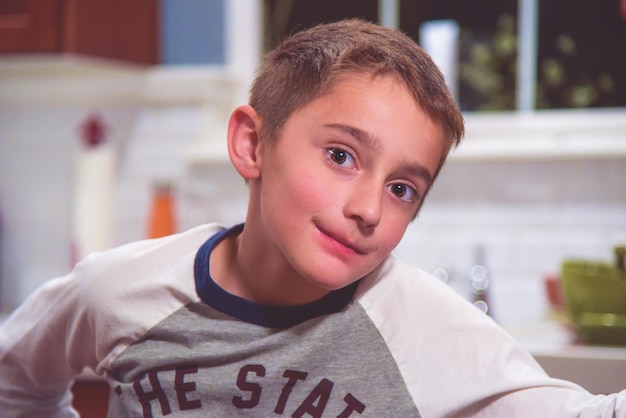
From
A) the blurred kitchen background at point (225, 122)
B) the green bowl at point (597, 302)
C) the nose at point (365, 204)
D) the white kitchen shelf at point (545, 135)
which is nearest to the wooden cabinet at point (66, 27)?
the blurred kitchen background at point (225, 122)

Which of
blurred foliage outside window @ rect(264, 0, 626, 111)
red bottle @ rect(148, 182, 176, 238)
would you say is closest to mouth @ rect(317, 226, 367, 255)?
red bottle @ rect(148, 182, 176, 238)

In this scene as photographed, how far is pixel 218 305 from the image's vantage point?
3.35 ft

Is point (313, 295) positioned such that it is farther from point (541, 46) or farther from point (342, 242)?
point (541, 46)

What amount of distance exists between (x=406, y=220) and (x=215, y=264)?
0.89ft

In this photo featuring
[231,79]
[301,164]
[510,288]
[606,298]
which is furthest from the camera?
[231,79]

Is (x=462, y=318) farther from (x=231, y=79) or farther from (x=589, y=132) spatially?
(x=231, y=79)

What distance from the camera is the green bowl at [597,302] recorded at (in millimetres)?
1551

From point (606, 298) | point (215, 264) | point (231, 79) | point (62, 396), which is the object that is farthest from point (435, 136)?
point (231, 79)

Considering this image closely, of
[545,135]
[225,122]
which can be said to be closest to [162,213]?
[225,122]

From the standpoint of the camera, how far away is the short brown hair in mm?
914

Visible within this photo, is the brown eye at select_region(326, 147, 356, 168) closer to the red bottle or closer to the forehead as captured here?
the forehead

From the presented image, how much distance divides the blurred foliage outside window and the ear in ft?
4.18

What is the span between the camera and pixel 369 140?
0.87 m

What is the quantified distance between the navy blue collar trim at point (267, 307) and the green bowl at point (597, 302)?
718 mm
